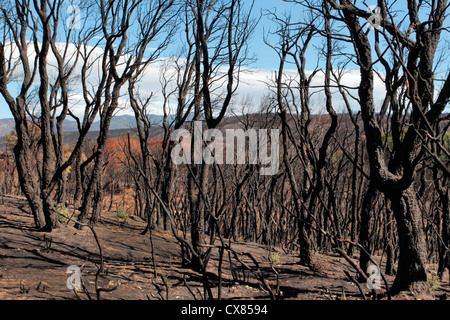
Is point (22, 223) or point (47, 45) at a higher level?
point (47, 45)

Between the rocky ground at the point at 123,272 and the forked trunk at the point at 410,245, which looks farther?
the rocky ground at the point at 123,272

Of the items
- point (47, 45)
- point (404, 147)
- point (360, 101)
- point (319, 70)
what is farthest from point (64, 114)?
point (404, 147)

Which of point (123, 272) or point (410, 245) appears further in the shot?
point (123, 272)

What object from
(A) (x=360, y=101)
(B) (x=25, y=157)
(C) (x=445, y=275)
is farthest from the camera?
(C) (x=445, y=275)

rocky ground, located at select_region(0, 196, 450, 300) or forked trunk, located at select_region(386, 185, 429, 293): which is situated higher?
forked trunk, located at select_region(386, 185, 429, 293)

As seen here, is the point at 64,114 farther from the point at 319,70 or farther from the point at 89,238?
the point at 319,70

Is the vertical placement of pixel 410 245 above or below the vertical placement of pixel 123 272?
above

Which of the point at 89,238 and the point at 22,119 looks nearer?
the point at 22,119

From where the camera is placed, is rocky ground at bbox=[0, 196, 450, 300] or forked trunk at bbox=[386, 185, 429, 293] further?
rocky ground at bbox=[0, 196, 450, 300]

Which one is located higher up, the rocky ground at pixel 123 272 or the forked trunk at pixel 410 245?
the forked trunk at pixel 410 245

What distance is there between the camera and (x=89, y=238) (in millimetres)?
8328
